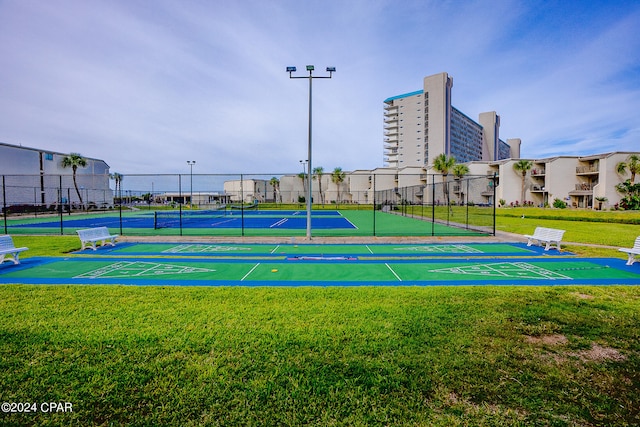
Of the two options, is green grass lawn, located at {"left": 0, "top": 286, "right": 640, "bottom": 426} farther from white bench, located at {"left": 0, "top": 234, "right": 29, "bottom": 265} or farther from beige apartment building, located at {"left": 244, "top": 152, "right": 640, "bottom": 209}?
beige apartment building, located at {"left": 244, "top": 152, "right": 640, "bottom": 209}

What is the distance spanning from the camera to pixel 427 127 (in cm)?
10406

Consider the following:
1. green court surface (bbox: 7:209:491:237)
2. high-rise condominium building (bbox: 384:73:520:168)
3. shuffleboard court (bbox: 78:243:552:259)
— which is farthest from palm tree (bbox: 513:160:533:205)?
shuffleboard court (bbox: 78:243:552:259)

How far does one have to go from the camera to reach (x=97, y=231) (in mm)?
13508

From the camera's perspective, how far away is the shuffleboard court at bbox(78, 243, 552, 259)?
39.4ft

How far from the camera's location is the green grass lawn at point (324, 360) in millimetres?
3002

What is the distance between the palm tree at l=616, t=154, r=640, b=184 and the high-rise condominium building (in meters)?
48.3

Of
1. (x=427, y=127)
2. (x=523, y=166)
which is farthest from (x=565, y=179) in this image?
(x=427, y=127)

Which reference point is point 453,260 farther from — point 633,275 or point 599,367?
point 599,367

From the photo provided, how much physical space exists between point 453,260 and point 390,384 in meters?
8.28

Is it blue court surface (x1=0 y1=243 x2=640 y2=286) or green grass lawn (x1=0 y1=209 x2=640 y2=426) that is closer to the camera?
green grass lawn (x1=0 y1=209 x2=640 y2=426)

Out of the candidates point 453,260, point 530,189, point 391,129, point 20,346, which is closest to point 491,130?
point 391,129

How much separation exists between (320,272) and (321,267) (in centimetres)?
63

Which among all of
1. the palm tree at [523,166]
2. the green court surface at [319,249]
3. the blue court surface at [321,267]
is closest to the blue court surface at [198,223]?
the green court surface at [319,249]

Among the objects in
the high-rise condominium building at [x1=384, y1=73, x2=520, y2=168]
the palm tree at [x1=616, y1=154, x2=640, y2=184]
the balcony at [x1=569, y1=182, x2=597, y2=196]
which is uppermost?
the high-rise condominium building at [x1=384, y1=73, x2=520, y2=168]
